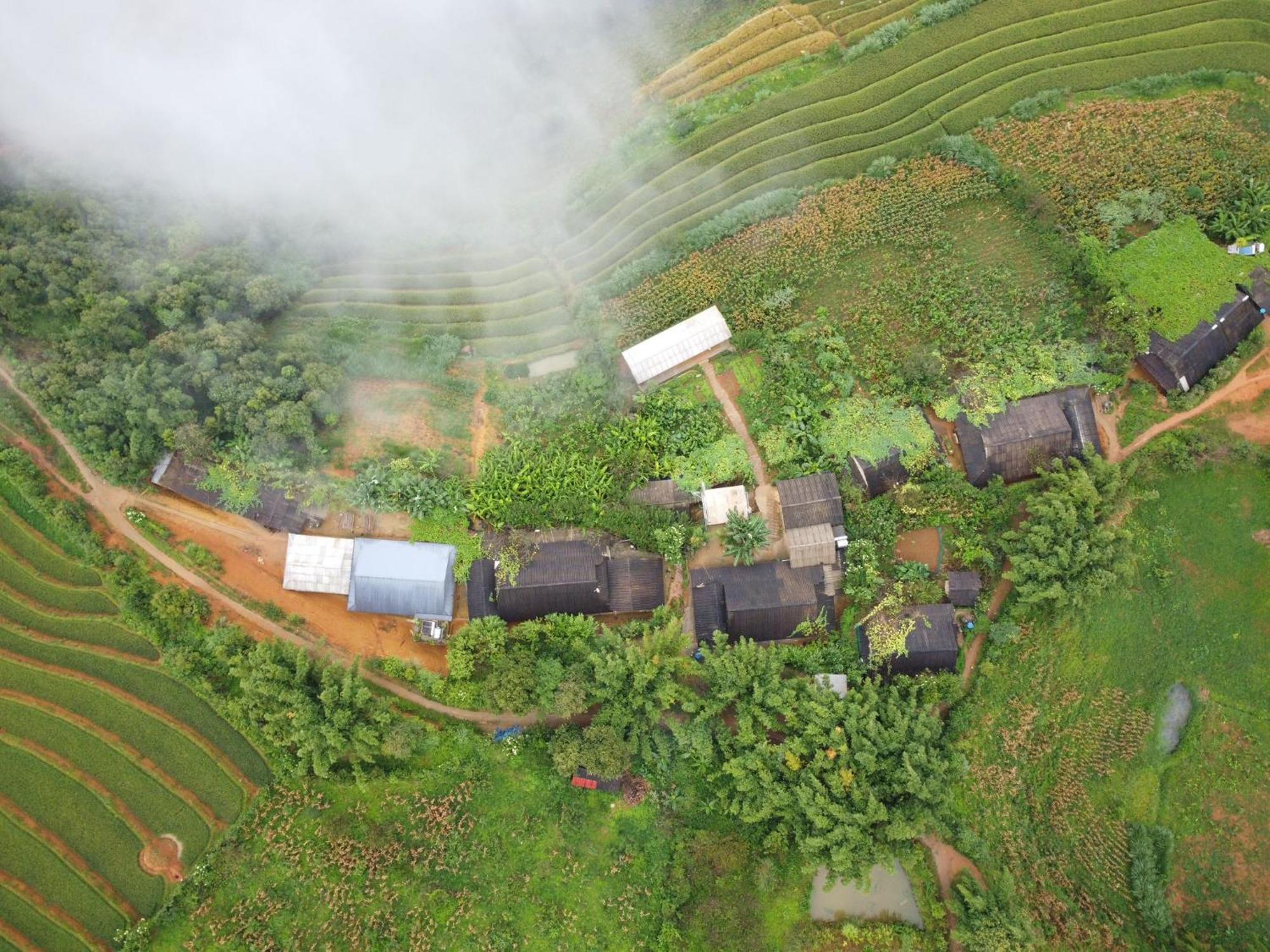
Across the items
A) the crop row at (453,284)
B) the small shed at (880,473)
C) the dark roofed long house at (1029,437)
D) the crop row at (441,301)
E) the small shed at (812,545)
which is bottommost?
the small shed at (812,545)

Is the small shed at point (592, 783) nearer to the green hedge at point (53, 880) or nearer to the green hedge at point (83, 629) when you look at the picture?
the green hedge at point (53, 880)

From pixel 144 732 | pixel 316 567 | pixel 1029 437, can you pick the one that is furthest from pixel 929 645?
pixel 144 732

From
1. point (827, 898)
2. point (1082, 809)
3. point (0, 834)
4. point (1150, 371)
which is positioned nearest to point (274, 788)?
point (0, 834)

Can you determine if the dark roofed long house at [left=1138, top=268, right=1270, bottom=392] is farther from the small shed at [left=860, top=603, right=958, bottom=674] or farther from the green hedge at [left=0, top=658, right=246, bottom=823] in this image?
the green hedge at [left=0, top=658, right=246, bottom=823]

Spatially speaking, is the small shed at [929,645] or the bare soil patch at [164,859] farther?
the small shed at [929,645]

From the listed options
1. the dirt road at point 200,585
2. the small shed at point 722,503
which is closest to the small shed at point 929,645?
the small shed at point 722,503

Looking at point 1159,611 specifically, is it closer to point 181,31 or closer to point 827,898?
point 827,898

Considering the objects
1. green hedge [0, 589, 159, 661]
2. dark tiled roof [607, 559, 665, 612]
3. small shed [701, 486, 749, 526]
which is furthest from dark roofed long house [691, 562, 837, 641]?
green hedge [0, 589, 159, 661]
